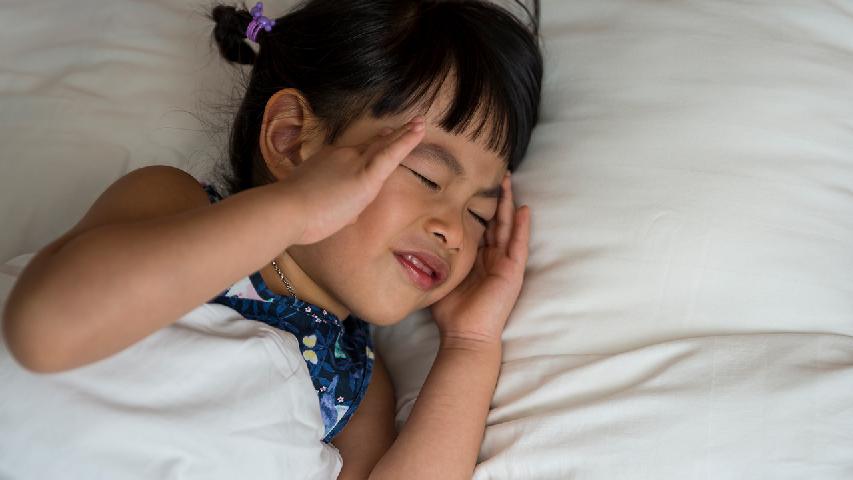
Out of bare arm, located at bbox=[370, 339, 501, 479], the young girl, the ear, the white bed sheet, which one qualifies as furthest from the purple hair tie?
bare arm, located at bbox=[370, 339, 501, 479]

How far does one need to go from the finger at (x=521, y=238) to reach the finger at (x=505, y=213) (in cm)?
2

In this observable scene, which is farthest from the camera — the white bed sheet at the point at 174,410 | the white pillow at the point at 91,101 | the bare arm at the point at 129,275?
the white pillow at the point at 91,101

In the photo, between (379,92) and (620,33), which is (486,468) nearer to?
(379,92)

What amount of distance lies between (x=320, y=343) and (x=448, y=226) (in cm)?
27

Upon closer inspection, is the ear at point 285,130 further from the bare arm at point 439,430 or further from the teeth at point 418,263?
the bare arm at point 439,430

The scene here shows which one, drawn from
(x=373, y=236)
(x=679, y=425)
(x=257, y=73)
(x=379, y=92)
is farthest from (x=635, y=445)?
(x=257, y=73)

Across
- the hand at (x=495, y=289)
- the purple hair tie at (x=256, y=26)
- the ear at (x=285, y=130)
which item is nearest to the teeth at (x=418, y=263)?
the hand at (x=495, y=289)

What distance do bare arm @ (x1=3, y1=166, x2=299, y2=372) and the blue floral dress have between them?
0.27 meters

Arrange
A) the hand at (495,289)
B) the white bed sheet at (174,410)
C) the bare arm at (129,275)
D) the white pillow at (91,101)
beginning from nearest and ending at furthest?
the bare arm at (129,275) → the white bed sheet at (174,410) → the hand at (495,289) → the white pillow at (91,101)

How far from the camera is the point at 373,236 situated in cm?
105

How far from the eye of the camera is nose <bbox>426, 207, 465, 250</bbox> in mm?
1070

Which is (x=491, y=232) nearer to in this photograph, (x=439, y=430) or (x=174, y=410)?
(x=439, y=430)

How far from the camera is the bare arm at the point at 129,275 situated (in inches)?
30.5

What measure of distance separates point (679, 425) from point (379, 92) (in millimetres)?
580
